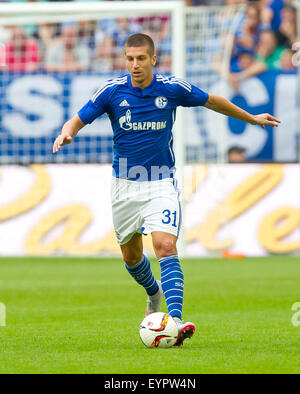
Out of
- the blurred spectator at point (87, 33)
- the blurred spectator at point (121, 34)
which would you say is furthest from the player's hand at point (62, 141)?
the blurred spectator at point (87, 33)

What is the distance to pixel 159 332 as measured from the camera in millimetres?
6633

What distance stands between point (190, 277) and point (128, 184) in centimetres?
525

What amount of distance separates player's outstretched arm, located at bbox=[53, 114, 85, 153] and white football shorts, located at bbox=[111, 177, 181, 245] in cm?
62

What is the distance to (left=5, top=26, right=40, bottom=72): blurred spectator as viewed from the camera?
17969 millimetres

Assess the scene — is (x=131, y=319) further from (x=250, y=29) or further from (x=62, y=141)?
(x=250, y=29)

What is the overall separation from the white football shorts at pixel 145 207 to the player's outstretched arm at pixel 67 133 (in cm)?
62

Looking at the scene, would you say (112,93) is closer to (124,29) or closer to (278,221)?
(278,221)

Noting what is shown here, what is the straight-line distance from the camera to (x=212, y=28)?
676 inches

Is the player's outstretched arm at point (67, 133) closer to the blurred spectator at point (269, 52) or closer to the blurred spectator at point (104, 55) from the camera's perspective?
the blurred spectator at point (104, 55)

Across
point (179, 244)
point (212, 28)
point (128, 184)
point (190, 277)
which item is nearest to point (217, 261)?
point (179, 244)

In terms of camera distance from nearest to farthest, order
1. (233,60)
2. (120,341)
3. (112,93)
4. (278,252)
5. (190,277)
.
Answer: (120,341) → (112,93) → (190,277) → (278,252) → (233,60)

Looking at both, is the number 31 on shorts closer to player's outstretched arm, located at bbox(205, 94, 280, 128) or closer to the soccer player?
the soccer player

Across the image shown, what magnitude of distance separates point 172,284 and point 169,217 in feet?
1.75

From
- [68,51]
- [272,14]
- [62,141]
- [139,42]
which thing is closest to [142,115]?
[139,42]
